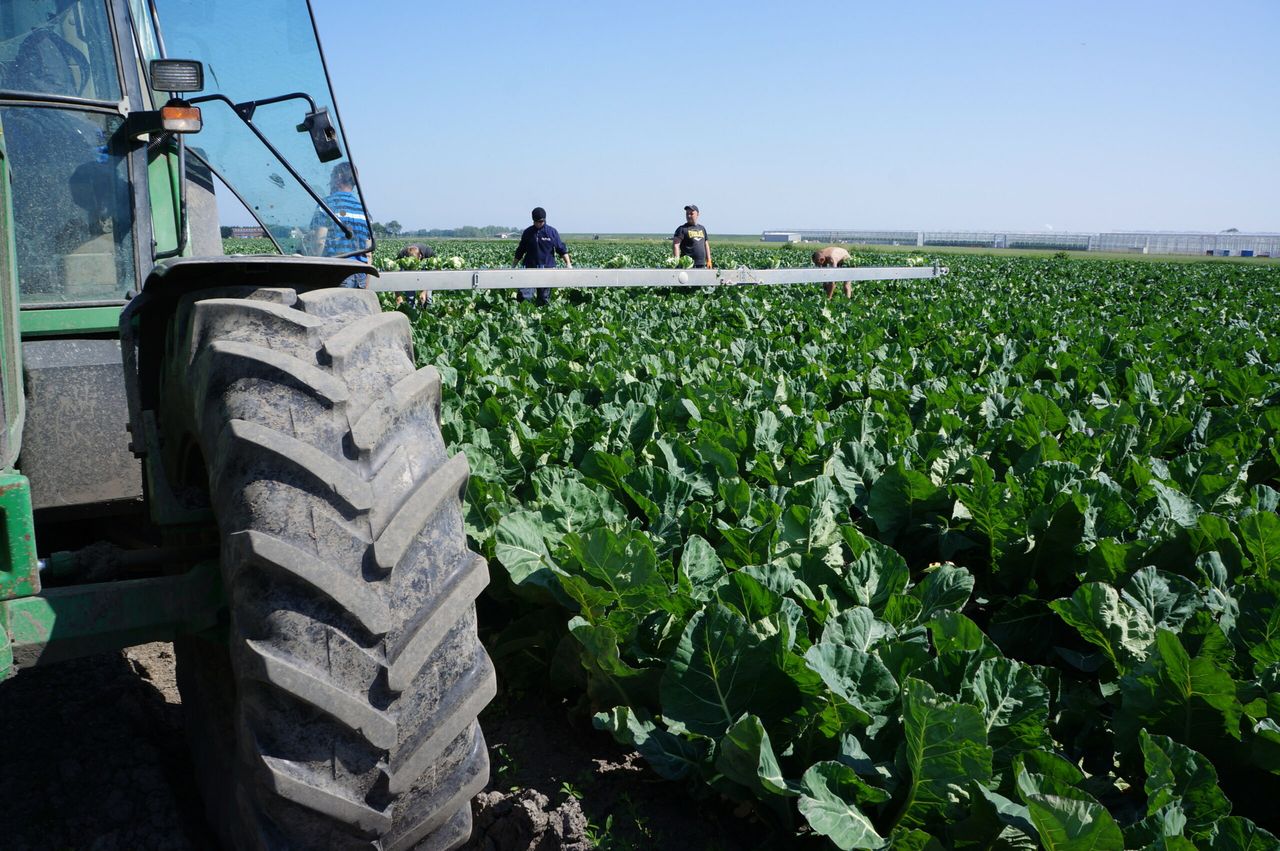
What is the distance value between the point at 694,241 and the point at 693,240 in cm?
2

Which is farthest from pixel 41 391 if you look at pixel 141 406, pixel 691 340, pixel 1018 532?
pixel 691 340

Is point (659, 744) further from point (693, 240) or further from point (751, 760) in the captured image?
point (693, 240)

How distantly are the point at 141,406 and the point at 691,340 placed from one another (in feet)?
21.1

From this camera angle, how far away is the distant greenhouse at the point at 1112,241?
8925 centimetres

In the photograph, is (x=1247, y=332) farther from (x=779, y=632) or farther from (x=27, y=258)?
(x=27, y=258)

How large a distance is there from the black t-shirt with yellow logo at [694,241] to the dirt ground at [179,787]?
42.7 feet

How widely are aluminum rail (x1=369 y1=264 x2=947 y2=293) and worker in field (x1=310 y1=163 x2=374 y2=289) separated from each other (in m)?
2.62

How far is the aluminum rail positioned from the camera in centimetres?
937

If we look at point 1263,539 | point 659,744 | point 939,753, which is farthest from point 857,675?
point 1263,539

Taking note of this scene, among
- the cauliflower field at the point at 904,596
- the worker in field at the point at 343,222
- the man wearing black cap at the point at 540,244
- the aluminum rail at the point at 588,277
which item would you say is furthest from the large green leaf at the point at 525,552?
the man wearing black cap at the point at 540,244

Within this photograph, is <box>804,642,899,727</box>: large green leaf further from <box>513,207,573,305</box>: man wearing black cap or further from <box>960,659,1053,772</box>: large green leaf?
<box>513,207,573,305</box>: man wearing black cap

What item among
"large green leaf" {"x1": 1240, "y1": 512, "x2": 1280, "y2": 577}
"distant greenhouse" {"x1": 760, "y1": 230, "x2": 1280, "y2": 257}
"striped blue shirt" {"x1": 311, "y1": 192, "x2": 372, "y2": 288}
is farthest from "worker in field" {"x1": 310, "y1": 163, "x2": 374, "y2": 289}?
"distant greenhouse" {"x1": 760, "y1": 230, "x2": 1280, "y2": 257}

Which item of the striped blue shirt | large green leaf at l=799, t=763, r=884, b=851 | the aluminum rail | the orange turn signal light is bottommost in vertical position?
large green leaf at l=799, t=763, r=884, b=851

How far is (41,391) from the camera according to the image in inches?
98.8
